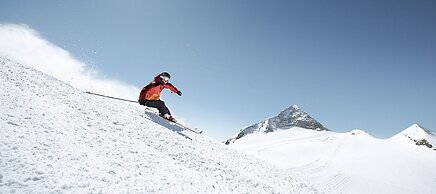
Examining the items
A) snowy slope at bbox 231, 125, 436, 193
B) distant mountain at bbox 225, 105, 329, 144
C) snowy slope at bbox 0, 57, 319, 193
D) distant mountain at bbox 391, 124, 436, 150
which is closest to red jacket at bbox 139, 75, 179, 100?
snowy slope at bbox 0, 57, 319, 193

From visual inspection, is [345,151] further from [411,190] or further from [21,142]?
[21,142]

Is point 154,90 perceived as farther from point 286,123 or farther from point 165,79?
point 286,123

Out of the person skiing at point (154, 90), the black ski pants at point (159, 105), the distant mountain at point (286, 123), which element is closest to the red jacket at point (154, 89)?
the person skiing at point (154, 90)

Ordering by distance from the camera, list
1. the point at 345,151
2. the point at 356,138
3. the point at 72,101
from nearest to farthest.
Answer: the point at 72,101 → the point at 345,151 → the point at 356,138

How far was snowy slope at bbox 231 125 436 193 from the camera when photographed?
3041 cm

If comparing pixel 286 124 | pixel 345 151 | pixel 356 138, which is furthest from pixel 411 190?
pixel 286 124

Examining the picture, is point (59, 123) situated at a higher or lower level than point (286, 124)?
lower

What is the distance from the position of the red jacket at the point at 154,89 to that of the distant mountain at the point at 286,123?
9584 cm

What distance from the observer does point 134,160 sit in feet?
19.9

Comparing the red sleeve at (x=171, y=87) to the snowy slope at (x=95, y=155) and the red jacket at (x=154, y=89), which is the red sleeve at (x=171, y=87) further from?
the snowy slope at (x=95, y=155)

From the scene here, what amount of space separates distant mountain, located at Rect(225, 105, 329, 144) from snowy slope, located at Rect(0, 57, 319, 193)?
329ft

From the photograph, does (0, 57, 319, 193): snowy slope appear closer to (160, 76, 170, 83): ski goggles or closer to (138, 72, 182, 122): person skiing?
(138, 72, 182, 122): person skiing

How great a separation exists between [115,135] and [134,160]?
1.64 metres

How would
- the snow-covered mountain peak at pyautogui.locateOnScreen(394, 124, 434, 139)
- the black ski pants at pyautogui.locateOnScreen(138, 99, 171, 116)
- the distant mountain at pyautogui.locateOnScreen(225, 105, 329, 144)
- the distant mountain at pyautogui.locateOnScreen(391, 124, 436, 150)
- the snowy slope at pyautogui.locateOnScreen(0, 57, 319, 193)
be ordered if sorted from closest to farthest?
the snowy slope at pyautogui.locateOnScreen(0, 57, 319, 193)
the black ski pants at pyautogui.locateOnScreen(138, 99, 171, 116)
the distant mountain at pyautogui.locateOnScreen(391, 124, 436, 150)
the snow-covered mountain peak at pyautogui.locateOnScreen(394, 124, 434, 139)
the distant mountain at pyautogui.locateOnScreen(225, 105, 329, 144)
